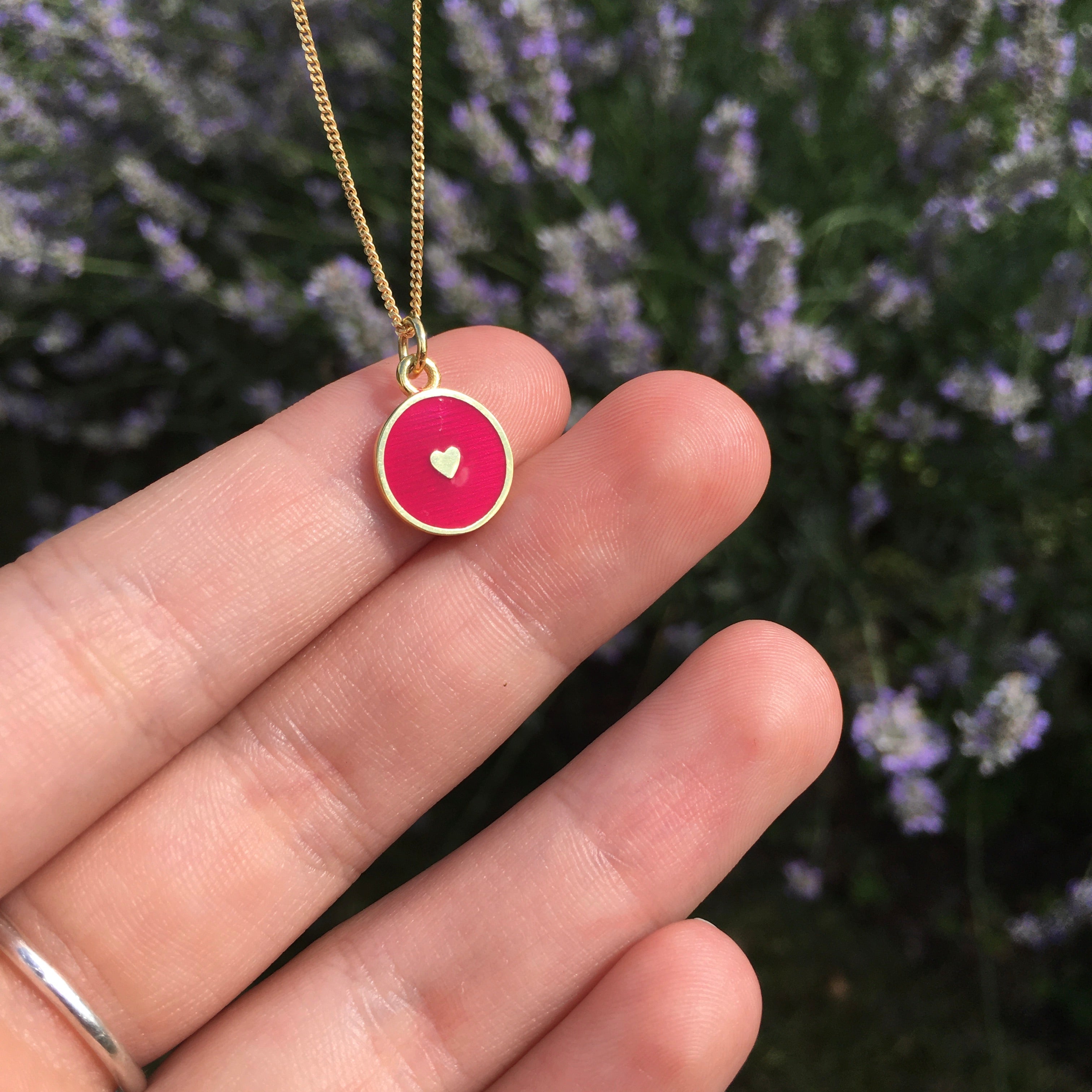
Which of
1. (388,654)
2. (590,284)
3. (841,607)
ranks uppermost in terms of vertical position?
(590,284)

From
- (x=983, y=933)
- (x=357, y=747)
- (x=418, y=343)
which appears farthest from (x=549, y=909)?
(x=983, y=933)

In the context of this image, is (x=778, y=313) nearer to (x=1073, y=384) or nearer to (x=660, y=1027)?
(x=1073, y=384)

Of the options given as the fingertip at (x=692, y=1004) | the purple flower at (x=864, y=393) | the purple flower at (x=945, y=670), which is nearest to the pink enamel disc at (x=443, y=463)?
the fingertip at (x=692, y=1004)

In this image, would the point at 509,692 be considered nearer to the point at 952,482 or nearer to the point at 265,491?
the point at 265,491

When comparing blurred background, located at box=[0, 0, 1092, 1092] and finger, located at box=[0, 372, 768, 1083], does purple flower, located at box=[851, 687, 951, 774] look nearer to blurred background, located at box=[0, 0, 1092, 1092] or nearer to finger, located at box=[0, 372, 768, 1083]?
blurred background, located at box=[0, 0, 1092, 1092]

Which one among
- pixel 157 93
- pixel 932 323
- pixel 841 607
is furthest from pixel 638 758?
pixel 157 93

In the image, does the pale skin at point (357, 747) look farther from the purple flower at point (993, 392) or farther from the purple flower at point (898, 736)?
the purple flower at point (993, 392)

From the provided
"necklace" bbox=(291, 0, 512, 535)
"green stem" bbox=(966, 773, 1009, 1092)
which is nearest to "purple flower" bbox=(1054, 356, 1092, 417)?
"green stem" bbox=(966, 773, 1009, 1092)
